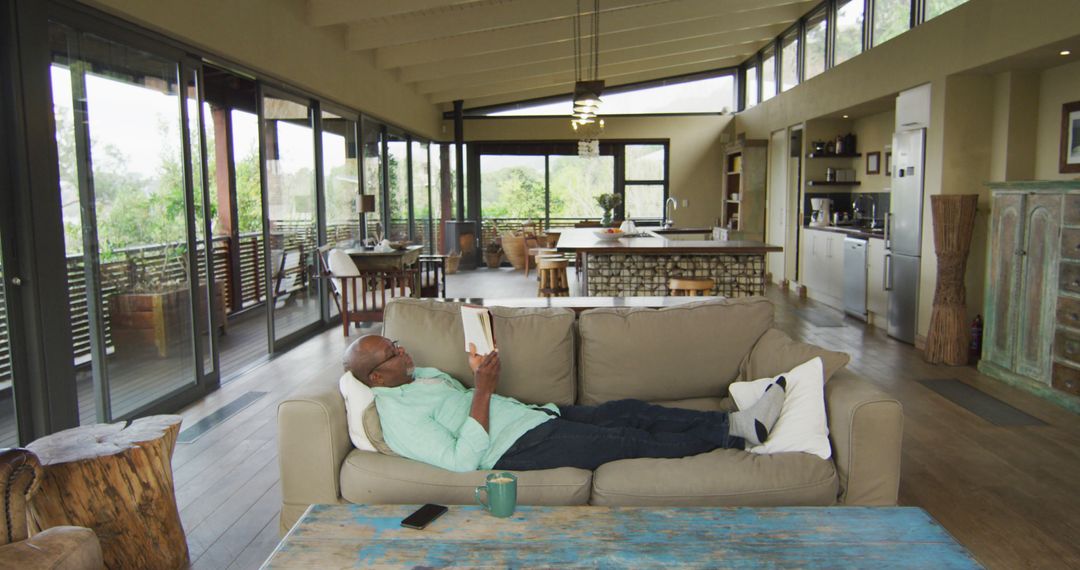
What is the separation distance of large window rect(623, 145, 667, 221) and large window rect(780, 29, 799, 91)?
9.89 ft

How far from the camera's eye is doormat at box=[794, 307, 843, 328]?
781cm

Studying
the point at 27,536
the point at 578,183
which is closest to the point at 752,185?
the point at 578,183

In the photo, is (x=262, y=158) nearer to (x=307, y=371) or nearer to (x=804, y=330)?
(x=307, y=371)

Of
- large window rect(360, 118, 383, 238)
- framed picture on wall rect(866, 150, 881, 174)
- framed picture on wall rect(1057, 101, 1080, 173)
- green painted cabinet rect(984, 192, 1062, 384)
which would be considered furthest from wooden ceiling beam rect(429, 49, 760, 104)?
green painted cabinet rect(984, 192, 1062, 384)

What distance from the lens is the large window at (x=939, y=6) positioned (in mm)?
6199

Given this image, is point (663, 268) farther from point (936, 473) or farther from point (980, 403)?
point (936, 473)

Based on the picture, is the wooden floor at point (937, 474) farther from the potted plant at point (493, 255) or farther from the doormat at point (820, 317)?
the potted plant at point (493, 255)

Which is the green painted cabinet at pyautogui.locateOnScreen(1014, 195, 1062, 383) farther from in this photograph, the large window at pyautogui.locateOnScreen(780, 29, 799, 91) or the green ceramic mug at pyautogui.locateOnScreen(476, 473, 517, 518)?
the large window at pyautogui.locateOnScreen(780, 29, 799, 91)

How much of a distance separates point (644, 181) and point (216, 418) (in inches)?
411

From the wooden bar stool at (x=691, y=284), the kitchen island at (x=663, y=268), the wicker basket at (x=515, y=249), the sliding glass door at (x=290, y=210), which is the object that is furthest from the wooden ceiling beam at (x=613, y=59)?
the wooden bar stool at (x=691, y=284)

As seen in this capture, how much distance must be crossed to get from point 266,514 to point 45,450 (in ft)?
3.03

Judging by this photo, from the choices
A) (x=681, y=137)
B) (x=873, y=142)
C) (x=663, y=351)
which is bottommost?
(x=663, y=351)

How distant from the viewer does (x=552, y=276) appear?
26.9 ft

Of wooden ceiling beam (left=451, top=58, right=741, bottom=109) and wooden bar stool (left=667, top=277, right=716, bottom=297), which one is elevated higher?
wooden ceiling beam (left=451, top=58, right=741, bottom=109)
